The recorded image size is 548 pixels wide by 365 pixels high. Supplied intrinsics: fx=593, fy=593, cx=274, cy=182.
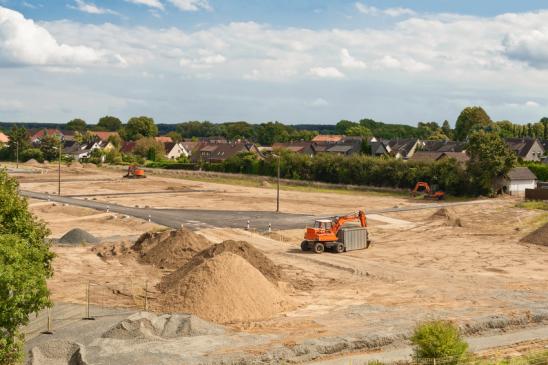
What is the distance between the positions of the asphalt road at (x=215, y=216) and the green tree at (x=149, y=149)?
87512 millimetres

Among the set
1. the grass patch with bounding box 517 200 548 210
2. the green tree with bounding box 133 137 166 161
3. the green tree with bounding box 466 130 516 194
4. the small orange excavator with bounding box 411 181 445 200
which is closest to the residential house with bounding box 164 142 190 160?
the green tree with bounding box 133 137 166 161

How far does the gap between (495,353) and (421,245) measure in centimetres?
2359

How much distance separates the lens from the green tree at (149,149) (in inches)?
6132

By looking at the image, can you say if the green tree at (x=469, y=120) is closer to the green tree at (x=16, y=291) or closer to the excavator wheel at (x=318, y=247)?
the excavator wheel at (x=318, y=247)

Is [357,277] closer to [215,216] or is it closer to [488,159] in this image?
[215,216]

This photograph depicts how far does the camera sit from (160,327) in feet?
75.0

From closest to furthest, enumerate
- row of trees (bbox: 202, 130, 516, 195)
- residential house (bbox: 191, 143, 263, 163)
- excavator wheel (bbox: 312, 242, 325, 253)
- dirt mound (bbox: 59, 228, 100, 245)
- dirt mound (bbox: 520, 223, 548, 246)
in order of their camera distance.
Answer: excavator wheel (bbox: 312, 242, 325, 253)
dirt mound (bbox: 59, 228, 100, 245)
dirt mound (bbox: 520, 223, 548, 246)
row of trees (bbox: 202, 130, 516, 195)
residential house (bbox: 191, 143, 263, 163)

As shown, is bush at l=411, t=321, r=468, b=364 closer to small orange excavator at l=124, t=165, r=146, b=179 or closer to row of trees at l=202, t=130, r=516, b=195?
row of trees at l=202, t=130, r=516, b=195

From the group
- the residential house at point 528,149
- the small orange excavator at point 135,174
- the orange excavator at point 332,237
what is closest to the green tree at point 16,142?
the small orange excavator at point 135,174

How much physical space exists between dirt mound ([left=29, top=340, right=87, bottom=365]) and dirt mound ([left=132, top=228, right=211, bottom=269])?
1536 centimetres

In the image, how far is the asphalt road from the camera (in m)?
53.4

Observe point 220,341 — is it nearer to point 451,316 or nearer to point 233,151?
point 451,316

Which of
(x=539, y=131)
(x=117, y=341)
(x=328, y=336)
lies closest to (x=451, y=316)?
(x=328, y=336)

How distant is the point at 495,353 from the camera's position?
21781mm
